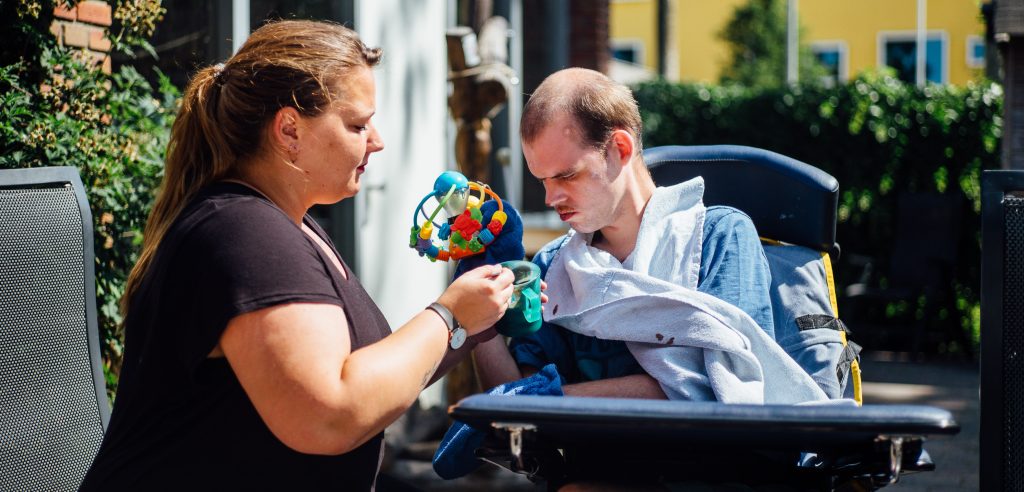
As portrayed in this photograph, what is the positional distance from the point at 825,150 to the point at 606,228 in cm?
736

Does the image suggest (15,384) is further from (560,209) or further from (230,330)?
(560,209)

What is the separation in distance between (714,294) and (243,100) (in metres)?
1.02

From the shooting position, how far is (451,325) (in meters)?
1.93

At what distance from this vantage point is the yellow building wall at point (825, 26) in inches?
957

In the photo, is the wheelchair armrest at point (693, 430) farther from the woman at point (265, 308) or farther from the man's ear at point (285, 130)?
the man's ear at point (285, 130)

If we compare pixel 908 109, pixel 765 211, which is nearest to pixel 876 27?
pixel 908 109

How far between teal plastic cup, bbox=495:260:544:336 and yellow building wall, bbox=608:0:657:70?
24.8 meters

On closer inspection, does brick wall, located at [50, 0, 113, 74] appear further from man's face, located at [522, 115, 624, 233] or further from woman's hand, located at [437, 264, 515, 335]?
woman's hand, located at [437, 264, 515, 335]

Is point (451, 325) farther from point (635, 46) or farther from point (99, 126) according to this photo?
point (635, 46)

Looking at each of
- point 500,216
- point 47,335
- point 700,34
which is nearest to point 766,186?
point 500,216

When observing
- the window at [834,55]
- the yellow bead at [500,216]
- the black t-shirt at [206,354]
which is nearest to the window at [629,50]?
the window at [834,55]

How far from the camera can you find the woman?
5.63 feet

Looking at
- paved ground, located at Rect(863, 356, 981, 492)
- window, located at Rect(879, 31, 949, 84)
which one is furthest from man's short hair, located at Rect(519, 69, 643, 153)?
window, located at Rect(879, 31, 949, 84)

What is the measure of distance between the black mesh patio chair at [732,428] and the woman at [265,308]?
210mm
